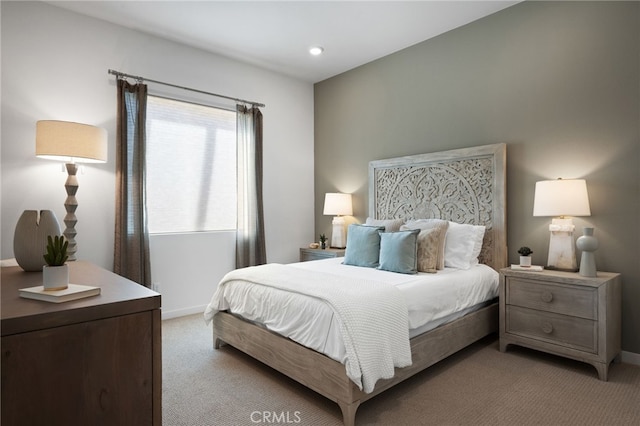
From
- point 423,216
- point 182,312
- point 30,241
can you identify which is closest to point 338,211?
point 423,216

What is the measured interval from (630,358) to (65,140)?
450cm

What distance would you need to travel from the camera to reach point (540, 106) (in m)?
3.06

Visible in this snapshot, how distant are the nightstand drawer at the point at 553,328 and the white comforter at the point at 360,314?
118cm

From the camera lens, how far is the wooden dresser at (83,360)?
2.78 ft

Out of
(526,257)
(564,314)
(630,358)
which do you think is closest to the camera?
(564,314)

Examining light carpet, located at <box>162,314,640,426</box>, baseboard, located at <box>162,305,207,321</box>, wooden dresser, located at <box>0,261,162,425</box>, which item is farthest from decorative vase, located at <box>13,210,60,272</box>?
baseboard, located at <box>162,305,207,321</box>

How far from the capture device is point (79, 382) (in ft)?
3.04

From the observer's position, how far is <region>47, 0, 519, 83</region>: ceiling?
3.18 meters

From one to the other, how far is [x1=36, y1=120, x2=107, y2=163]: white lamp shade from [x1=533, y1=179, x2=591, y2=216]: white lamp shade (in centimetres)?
351

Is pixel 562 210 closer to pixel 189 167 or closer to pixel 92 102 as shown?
pixel 189 167

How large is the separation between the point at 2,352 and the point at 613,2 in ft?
12.9

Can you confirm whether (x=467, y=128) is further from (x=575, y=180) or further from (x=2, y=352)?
(x=2, y=352)

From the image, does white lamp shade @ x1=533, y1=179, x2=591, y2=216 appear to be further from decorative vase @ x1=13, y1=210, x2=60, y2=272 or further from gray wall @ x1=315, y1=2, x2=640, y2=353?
decorative vase @ x1=13, y1=210, x2=60, y2=272

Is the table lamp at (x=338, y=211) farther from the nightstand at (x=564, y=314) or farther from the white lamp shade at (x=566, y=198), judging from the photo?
the white lamp shade at (x=566, y=198)
